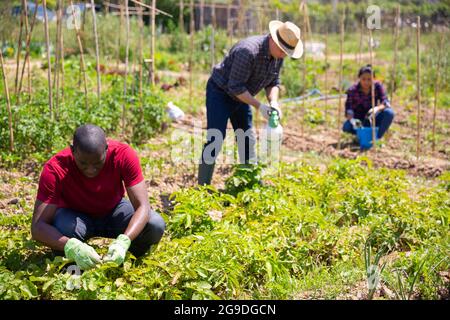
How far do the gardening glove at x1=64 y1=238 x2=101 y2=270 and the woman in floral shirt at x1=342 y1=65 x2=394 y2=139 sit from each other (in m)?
4.47

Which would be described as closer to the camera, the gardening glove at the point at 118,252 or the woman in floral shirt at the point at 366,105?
the gardening glove at the point at 118,252

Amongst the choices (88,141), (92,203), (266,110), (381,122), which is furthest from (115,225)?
(381,122)

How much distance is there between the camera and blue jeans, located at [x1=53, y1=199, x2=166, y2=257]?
3.11 metres

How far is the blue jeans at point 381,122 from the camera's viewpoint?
6672 millimetres

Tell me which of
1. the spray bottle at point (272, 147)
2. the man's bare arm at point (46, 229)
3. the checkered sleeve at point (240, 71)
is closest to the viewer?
the man's bare arm at point (46, 229)

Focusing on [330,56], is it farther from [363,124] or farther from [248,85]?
[248,85]

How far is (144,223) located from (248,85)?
1.85 m

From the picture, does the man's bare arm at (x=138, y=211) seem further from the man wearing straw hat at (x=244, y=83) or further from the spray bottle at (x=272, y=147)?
the spray bottle at (x=272, y=147)

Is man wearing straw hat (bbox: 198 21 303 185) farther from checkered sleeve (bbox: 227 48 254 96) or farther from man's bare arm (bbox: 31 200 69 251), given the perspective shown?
man's bare arm (bbox: 31 200 69 251)

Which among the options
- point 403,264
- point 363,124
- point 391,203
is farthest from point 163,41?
point 403,264

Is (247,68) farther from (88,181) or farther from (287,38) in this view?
(88,181)

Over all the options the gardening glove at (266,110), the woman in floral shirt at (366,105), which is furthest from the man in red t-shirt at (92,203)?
the woman in floral shirt at (366,105)

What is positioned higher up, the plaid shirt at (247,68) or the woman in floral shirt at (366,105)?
the plaid shirt at (247,68)

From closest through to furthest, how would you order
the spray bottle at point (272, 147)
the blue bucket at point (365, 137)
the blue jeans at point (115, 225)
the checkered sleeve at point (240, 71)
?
the blue jeans at point (115, 225) < the checkered sleeve at point (240, 71) < the spray bottle at point (272, 147) < the blue bucket at point (365, 137)
